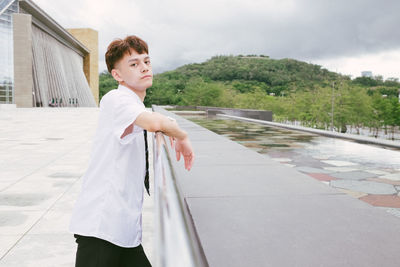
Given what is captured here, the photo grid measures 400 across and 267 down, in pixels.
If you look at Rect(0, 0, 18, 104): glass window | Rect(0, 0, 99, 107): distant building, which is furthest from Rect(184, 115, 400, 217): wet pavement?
Rect(0, 0, 99, 107): distant building

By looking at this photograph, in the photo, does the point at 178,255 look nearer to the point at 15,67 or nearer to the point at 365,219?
the point at 365,219

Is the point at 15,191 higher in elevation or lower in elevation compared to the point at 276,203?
lower

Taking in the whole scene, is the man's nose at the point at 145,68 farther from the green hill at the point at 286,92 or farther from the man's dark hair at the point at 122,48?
the green hill at the point at 286,92

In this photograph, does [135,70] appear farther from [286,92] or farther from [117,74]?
[286,92]

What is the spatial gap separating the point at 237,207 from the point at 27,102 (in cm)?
3981

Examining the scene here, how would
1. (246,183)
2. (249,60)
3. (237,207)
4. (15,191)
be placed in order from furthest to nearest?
(249,60) < (15,191) < (246,183) < (237,207)

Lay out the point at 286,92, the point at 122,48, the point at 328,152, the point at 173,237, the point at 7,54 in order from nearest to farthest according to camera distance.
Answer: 1. the point at 173,237
2. the point at 122,48
3. the point at 328,152
4. the point at 7,54
5. the point at 286,92

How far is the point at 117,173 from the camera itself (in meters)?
1.37

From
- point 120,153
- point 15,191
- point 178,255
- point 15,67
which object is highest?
point 15,67

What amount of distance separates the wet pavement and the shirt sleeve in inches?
98.9

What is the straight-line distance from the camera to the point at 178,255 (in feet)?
2.24

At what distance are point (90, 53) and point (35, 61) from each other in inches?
1072

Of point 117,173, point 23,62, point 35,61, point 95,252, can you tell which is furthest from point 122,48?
point 35,61

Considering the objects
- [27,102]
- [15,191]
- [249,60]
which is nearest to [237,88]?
[249,60]
